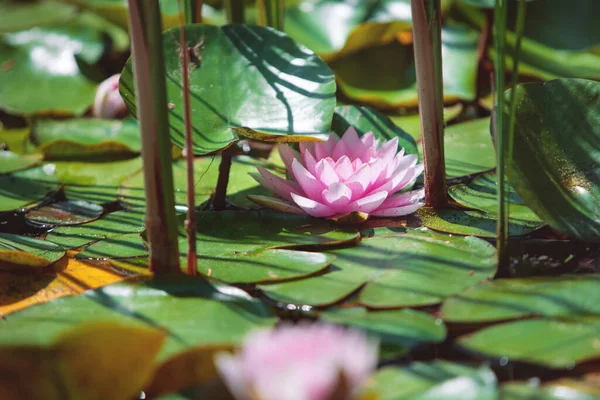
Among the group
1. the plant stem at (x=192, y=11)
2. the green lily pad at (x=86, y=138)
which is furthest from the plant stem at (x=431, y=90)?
the green lily pad at (x=86, y=138)

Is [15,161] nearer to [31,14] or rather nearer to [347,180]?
[347,180]

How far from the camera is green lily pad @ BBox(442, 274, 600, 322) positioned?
38.5 inches

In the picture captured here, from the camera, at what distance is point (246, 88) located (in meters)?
1.56

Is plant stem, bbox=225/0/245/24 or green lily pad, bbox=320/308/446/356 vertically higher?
plant stem, bbox=225/0/245/24

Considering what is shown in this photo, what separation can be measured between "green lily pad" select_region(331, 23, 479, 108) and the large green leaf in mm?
820

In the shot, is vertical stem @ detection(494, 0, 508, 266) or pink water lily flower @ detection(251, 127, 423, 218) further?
pink water lily flower @ detection(251, 127, 423, 218)

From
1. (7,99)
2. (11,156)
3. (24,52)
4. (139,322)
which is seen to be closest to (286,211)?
(139,322)

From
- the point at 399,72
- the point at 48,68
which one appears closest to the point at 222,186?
the point at 399,72

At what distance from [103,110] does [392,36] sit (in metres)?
1.11

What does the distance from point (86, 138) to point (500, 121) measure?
4.62ft

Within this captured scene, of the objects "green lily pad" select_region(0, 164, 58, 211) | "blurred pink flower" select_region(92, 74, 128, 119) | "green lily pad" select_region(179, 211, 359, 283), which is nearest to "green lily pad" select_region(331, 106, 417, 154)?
"green lily pad" select_region(179, 211, 359, 283)

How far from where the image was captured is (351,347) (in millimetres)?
687

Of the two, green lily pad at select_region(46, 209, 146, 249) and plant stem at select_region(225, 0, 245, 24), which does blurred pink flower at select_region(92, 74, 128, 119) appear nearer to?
plant stem at select_region(225, 0, 245, 24)

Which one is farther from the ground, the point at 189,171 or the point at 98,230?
the point at 189,171
